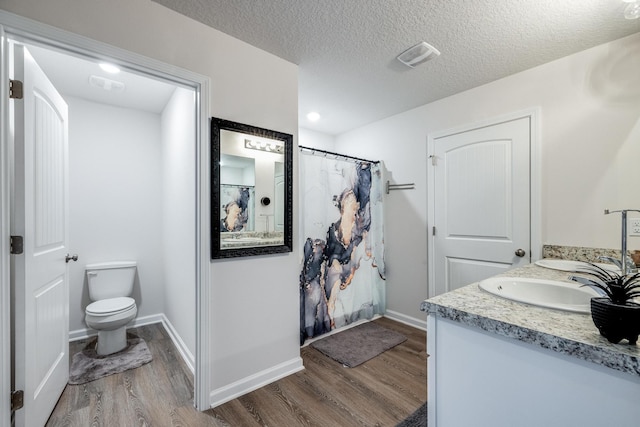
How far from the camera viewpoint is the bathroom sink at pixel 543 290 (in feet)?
3.68

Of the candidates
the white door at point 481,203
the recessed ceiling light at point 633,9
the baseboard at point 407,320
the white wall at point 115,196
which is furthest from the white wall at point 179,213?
the recessed ceiling light at point 633,9

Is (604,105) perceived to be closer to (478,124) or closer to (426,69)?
(478,124)

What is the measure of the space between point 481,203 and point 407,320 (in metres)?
1.46

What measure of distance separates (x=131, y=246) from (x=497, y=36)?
12.2 ft

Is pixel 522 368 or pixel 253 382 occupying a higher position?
pixel 522 368

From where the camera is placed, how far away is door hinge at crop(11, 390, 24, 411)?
49.9 inches

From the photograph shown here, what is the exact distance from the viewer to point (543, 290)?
4.03 ft

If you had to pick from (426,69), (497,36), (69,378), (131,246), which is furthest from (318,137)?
(69,378)

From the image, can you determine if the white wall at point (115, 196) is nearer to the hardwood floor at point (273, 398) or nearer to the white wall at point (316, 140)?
the hardwood floor at point (273, 398)

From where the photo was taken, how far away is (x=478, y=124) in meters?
2.43

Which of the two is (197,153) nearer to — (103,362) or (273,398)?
(273,398)

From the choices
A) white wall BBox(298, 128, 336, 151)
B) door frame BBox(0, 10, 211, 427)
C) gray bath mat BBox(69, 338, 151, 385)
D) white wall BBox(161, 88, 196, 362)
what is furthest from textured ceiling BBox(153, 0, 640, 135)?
gray bath mat BBox(69, 338, 151, 385)

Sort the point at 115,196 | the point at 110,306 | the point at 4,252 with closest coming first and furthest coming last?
the point at 4,252 < the point at 110,306 < the point at 115,196

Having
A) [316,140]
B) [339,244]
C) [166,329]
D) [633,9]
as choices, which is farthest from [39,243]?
[633,9]
